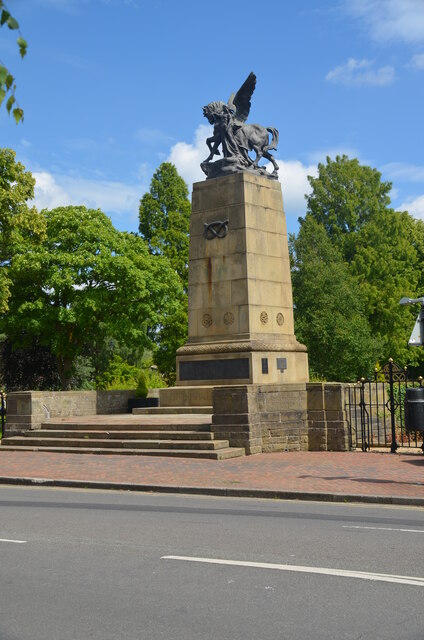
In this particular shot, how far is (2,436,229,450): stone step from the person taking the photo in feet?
58.1

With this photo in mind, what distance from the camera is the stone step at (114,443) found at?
1772 cm

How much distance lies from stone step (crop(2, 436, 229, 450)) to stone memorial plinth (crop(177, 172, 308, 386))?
4.43 metres

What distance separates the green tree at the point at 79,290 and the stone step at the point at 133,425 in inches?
694

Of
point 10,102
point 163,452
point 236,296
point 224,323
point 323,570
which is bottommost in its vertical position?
point 323,570

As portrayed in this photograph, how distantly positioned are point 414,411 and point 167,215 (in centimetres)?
4291

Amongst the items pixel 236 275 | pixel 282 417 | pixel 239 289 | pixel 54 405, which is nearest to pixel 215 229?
pixel 236 275

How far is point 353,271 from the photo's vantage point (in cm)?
5266

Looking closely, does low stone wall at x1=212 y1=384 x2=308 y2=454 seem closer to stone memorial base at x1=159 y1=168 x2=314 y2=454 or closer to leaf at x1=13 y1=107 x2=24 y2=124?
stone memorial base at x1=159 y1=168 x2=314 y2=454

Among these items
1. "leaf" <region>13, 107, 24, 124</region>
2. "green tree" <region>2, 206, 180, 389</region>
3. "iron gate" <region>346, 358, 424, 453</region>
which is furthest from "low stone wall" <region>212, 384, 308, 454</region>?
"green tree" <region>2, 206, 180, 389</region>

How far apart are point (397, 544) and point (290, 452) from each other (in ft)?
34.6

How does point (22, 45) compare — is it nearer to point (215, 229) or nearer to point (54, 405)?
point (215, 229)

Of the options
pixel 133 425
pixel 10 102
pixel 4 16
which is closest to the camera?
pixel 4 16

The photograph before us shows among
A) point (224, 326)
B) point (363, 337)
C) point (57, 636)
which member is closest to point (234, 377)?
point (224, 326)

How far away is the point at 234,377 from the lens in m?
22.3
